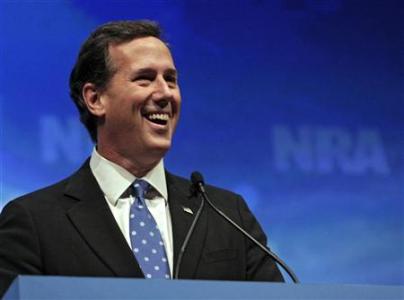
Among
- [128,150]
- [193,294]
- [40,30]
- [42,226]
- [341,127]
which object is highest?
[40,30]

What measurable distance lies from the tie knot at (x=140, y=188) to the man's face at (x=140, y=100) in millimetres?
66

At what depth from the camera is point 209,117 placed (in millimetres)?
3135

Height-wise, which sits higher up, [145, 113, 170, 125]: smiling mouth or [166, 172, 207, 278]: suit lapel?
[145, 113, 170, 125]: smiling mouth

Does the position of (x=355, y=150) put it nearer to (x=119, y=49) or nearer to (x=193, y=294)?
(x=119, y=49)

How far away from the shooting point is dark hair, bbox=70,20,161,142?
2.38m

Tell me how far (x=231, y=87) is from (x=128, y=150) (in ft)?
3.24

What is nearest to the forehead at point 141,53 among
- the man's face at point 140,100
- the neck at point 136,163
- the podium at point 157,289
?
the man's face at point 140,100

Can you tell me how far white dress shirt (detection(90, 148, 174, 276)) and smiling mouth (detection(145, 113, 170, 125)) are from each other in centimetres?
12

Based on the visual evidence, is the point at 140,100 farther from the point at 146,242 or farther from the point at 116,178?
the point at 146,242

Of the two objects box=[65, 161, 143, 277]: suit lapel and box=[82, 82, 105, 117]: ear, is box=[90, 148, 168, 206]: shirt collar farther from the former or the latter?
box=[82, 82, 105, 117]: ear

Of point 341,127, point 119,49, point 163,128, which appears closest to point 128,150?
point 163,128

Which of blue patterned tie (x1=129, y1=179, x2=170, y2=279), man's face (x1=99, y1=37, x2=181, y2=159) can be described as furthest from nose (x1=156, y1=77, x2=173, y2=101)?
blue patterned tie (x1=129, y1=179, x2=170, y2=279)

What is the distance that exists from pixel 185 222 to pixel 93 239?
9.6 inches

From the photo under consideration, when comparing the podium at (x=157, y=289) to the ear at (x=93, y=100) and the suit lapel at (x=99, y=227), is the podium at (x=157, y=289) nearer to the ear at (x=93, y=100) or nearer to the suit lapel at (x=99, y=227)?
the suit lapel at (x=99, y=227)
